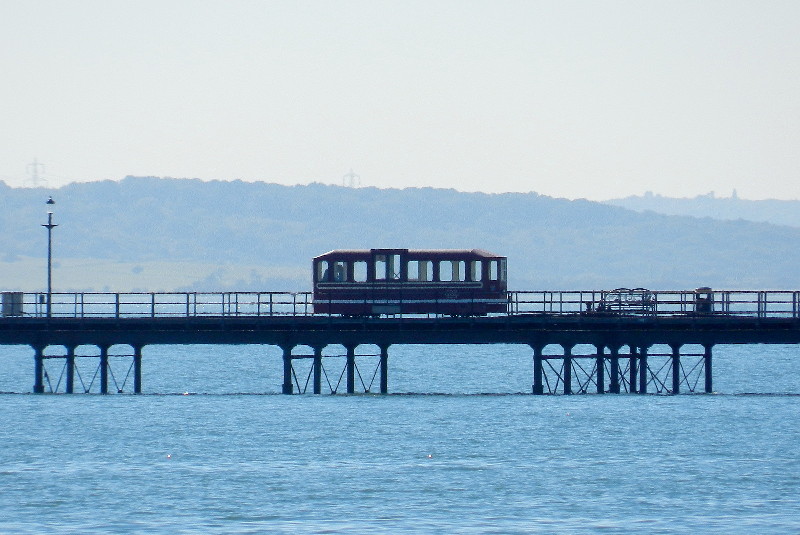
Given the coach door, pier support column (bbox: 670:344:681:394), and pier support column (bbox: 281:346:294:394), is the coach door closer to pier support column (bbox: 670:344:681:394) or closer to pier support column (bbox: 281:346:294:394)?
pier support column (bbox: 281:346:294:394)

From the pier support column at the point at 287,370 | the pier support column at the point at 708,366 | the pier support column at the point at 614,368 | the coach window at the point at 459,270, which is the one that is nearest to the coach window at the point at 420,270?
the coach window at the point at 459,270

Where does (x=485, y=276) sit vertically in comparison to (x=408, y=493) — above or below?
above

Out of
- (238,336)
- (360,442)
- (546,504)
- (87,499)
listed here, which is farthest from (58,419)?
(546,504)

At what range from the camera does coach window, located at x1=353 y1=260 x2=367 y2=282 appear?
2481 inches

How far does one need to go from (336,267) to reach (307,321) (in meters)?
3.81

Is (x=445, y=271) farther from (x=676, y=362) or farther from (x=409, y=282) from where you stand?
(x=676, y=362)

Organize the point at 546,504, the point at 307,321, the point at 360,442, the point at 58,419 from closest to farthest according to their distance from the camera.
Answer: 1. the point at 546,504
2. the point at 360,442
3. the point at 307,321
4. the point at 58,419

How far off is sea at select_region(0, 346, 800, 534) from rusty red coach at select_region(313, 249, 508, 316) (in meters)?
4.79

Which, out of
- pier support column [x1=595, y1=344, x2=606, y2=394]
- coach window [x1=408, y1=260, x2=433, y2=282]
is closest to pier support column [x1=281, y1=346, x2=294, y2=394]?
coach window [x1=408, y1=260, x2=433, y2=282]

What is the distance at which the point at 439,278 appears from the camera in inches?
2480

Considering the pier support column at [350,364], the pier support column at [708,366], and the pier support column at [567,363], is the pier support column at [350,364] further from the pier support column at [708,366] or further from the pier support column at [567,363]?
the pier support column at [708,366]

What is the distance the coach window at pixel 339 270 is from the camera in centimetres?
6306

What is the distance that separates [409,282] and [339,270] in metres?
2.94

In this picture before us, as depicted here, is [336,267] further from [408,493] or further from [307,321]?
[408,493]
